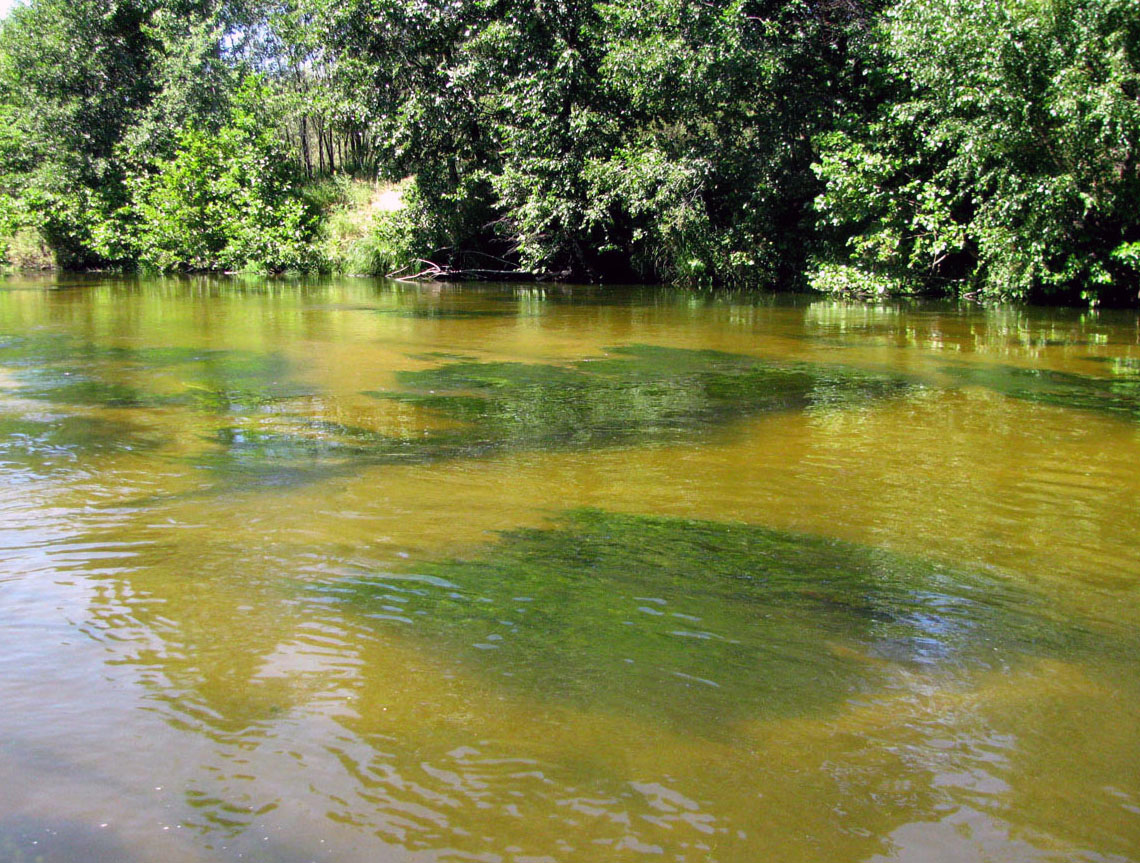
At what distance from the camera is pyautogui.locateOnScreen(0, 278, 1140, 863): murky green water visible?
2.18 metres

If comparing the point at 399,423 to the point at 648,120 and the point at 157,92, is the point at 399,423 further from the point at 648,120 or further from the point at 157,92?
the point at 157,92

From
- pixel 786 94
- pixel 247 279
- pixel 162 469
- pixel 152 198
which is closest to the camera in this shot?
pixel 162 469

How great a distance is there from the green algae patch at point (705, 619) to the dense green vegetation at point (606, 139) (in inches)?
500

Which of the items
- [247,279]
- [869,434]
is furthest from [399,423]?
[247,279]

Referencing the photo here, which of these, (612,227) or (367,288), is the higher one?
(612,227)

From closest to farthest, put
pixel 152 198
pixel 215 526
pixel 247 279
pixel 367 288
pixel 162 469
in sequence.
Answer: pixel 215 526 < pixel 162 469 < pixel 367 288 < pixel 247 279 < pixel 152 198

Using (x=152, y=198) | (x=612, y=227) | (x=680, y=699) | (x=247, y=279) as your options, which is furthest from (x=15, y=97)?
(x=680, y=699)

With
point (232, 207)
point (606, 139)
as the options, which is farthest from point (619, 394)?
point (232, 207)

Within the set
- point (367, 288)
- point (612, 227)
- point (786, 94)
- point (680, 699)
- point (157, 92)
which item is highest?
point (157, 92)

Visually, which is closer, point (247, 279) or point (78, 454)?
point (78, 454)

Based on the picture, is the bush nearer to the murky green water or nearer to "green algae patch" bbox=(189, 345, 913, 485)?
"green algae patch" bbox=(189, 345, 913, 485)

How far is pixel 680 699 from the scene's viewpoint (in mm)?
2721

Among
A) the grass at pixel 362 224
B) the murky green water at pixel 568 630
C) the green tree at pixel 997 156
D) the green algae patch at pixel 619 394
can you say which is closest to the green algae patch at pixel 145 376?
the murky green water at pixel 568 630

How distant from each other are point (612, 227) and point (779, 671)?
20829 millimetres
